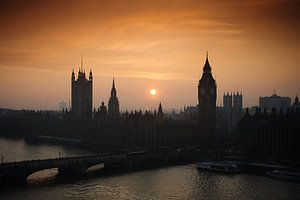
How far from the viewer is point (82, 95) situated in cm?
8494

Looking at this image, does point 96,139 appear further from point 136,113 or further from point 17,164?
point 17,164

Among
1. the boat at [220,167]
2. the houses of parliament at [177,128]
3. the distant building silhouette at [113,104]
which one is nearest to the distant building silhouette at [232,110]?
the houses of parliament at [177,128]

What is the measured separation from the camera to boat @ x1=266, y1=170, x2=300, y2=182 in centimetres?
3236

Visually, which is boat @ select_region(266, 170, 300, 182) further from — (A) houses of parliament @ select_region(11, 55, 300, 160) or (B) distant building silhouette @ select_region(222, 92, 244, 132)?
(B) distant building silhouette @ select_region(222, 92, 244, 132)

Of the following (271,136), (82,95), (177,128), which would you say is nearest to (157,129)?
(177,128)

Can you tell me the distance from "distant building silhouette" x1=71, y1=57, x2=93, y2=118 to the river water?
4668 centimetres

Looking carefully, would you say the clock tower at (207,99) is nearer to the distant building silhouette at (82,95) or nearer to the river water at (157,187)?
the river water at (157,187)

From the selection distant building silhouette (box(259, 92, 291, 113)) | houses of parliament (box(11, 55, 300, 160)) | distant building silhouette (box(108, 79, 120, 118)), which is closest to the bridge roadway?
houses of parliament (box(11, 55, 300, 160))

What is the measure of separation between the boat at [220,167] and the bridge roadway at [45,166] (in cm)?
732

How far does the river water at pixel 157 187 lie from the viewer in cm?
2773

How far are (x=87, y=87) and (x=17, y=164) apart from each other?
5451 cm

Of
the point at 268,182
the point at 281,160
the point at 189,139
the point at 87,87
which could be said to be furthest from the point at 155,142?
the point at 87,87

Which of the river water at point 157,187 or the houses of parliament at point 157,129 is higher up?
the houses of parliament at point 157,129

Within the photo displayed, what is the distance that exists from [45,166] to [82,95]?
51.7m
